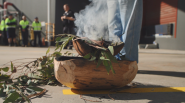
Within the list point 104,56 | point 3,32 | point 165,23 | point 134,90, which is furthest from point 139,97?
point 3,32

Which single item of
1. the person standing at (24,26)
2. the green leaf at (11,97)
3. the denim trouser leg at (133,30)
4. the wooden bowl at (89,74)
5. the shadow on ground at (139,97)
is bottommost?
the shadow on ground at (139,97)

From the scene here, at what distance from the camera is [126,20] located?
2.67m

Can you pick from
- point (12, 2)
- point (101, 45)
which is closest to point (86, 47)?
point (101, 45)

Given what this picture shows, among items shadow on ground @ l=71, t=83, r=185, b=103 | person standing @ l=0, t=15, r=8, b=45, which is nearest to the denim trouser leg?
shadow on ground @ l=71, t=83, r=185, b=103

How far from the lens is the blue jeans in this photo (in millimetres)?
2621

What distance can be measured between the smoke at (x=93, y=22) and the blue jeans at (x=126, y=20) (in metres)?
0.15

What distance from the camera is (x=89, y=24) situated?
2.32 meters

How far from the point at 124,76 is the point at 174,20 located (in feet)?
32.6

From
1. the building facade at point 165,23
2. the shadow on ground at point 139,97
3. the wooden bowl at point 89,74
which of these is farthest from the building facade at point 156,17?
the wooden bowl at point 89,74

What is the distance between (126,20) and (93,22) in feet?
2.08

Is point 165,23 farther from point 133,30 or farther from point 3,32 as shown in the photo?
point 3,32

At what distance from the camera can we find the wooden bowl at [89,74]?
1.79 m

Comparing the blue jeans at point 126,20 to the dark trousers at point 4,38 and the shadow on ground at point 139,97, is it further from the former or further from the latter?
the dark trousers at point 4,38

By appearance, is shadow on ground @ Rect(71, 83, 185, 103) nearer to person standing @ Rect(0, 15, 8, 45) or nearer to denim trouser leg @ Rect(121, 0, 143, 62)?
denim trouser leg @ Rect(121, 0, 143, 62)
